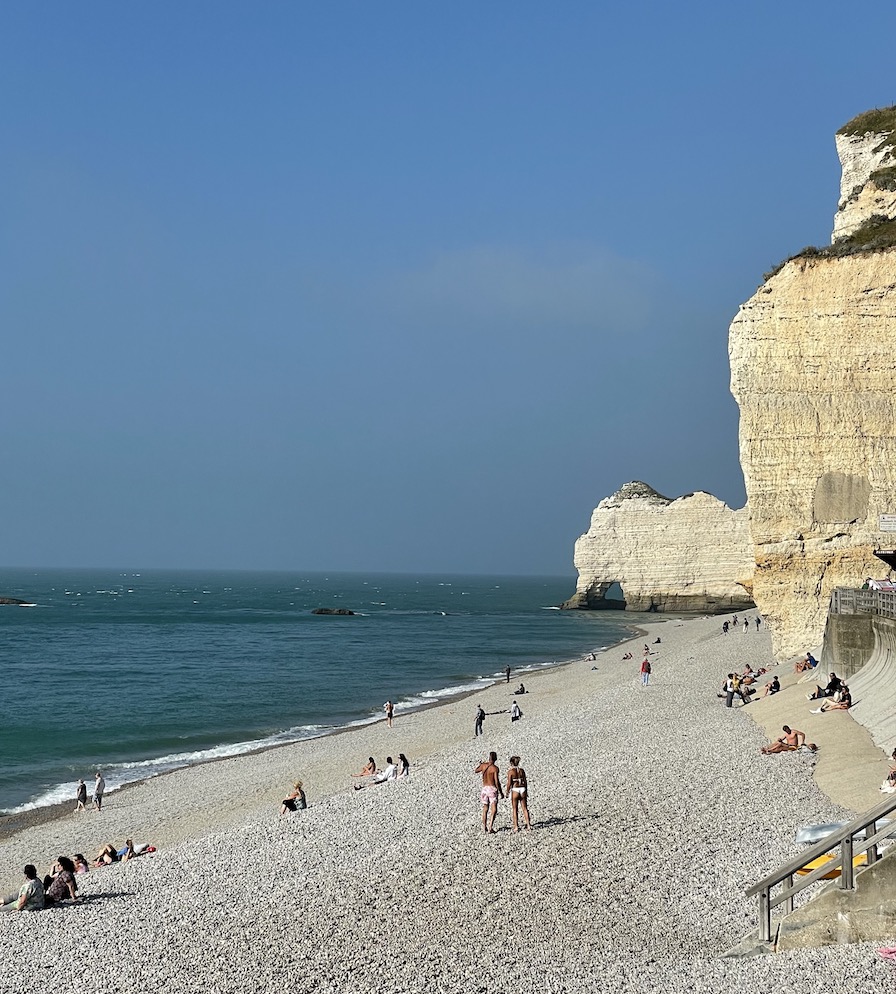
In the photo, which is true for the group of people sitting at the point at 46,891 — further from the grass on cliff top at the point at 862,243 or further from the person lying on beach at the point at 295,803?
the grass on cliff top at the point at 862,243

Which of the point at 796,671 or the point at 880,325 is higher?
the point at 880,325

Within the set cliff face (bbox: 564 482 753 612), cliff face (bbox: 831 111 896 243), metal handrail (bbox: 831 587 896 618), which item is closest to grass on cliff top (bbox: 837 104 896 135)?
cliff face (bbox: 831 111 896 243)

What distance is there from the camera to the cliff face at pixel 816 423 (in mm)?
27891

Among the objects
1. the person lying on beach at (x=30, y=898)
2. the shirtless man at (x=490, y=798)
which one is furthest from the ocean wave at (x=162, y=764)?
the shirtless man at (x=490, y=798)

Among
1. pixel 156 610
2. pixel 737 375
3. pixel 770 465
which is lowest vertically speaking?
pixel 156 610

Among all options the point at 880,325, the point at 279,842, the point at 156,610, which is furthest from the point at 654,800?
the point at 156,610

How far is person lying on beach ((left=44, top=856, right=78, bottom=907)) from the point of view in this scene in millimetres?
13867

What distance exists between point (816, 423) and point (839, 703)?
11.1 m

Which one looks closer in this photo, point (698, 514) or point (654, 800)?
point (654, 800)

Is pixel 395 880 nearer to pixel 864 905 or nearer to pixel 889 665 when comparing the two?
pixel 864 905

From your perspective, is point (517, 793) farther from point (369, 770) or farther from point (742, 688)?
point (742, 688)

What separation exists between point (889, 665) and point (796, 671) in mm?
7409

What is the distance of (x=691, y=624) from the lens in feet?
247

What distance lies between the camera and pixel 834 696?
2084cm
